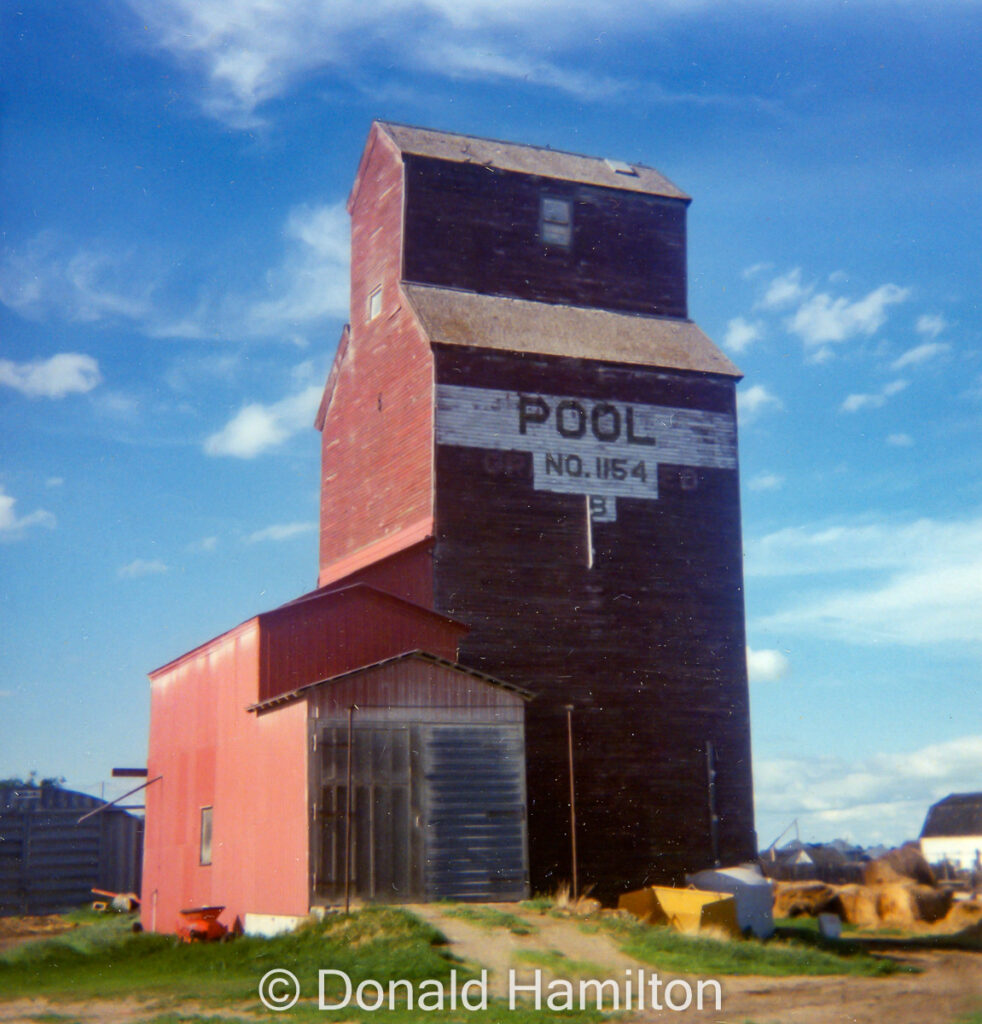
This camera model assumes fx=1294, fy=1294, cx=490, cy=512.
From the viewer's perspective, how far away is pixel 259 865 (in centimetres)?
2453

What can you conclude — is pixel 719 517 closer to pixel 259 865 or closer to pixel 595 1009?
pixel 259 865

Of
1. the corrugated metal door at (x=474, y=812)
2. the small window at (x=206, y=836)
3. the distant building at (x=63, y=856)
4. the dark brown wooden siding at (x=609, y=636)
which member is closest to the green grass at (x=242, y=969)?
the corrugated metal door at (x=474, y=812)

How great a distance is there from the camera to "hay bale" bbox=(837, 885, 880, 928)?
107 feet

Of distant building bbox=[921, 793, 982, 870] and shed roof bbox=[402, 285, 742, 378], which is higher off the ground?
shed roof bbox=[402, 285, 742, 378]

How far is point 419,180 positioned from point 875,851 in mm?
62872

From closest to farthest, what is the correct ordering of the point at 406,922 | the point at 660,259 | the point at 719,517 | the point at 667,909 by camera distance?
1. the point at 406,922
2. the point at 667,909
3. the point at 719,517
4. the point at 660,259

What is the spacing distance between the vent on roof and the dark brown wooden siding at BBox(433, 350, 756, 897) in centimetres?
762

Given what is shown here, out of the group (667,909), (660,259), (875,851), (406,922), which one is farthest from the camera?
(875,851)

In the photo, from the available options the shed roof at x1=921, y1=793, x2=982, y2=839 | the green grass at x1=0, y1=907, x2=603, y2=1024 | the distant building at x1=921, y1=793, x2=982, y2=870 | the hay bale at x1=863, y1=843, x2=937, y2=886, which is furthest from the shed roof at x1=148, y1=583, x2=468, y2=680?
the shed roof at x1=921, y1=793, x2=982, y2=839

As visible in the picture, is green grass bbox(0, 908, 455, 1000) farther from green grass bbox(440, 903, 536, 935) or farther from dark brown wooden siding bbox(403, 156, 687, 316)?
dark brown wooden siding bbox(403, 156, 687, 316)

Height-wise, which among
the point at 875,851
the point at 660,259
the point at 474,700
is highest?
the point at 660,259

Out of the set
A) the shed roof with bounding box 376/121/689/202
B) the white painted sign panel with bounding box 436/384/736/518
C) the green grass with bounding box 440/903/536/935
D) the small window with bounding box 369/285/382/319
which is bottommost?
the green grass with bounding box 440/903/536/935

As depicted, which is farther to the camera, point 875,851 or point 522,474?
point 875,851

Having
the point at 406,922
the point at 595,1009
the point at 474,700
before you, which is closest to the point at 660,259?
the point at 474,700
